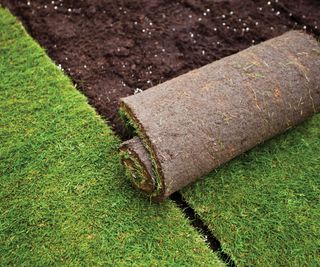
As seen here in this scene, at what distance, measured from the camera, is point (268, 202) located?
3055 millimetres

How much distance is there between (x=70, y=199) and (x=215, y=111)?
1288 millimetres

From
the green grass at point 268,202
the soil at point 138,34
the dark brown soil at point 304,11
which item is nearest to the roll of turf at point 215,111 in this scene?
the green grass at point 268,202

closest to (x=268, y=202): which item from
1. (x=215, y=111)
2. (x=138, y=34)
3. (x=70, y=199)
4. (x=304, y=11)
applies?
(x=215, y=111)

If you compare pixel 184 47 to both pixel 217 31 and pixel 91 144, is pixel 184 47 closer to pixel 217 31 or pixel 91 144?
pixel 217 31

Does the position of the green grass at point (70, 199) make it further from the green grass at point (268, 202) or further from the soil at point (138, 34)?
the soil at point (138, 34)

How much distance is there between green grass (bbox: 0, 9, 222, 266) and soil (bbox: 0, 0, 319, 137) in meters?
0.35

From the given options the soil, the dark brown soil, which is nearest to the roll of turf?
the soil

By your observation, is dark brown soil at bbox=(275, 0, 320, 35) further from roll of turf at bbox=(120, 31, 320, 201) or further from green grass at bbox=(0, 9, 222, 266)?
green grass at bbox=(0, 9, 222, 266)

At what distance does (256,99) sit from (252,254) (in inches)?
45.2

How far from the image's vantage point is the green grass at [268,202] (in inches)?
111

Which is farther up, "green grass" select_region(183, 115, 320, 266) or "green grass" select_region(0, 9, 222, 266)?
"green grass" select_region(0, 9, 222, 266)

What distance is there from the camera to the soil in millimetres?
3848

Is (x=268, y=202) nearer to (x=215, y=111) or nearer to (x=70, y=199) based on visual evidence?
(x=215, y=111)

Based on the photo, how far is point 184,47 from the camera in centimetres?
412
